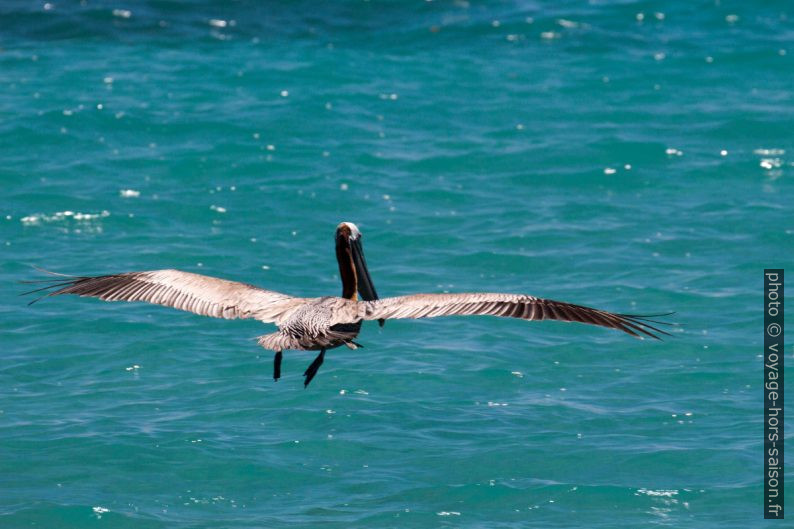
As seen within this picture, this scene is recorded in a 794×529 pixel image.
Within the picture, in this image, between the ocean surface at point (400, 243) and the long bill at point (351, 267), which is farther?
the ocean surface at point (400, 243)

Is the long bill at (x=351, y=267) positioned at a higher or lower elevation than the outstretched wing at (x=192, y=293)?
higher

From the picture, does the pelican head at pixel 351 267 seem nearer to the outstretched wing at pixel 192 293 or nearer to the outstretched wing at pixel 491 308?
the outstretched wing at pixel 192 293

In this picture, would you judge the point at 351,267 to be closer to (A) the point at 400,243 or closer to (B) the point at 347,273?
(B) the point at 347,273

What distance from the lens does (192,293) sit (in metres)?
11.3

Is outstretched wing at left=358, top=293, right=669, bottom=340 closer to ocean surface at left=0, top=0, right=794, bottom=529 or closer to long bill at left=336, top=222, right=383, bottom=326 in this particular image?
long bill at left=336, top=222, right=383, bottom=326

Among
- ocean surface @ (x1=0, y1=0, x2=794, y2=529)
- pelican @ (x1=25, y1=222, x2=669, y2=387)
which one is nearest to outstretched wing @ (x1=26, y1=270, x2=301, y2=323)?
pelican @ (x1=25, y1=222, x2=669, y2=387)

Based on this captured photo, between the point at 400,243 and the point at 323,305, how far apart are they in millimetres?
7438

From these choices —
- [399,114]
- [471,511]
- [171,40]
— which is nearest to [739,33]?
[399,114]

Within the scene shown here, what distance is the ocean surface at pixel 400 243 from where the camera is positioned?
12.1 m

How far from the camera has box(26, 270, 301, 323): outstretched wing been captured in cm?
1093

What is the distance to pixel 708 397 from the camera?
13.7 m

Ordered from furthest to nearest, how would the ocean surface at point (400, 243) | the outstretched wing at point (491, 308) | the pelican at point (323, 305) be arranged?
the ocean surface at point (400, 243)
the pelican at point (323, 305)
the outstretched wing at point (491, 308)

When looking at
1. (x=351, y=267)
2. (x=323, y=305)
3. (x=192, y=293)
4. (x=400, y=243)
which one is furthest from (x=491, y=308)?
(x=400, y=243)

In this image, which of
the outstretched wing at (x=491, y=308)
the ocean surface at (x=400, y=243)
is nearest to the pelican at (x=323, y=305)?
the outstretched wing at (x=491, y=308)
